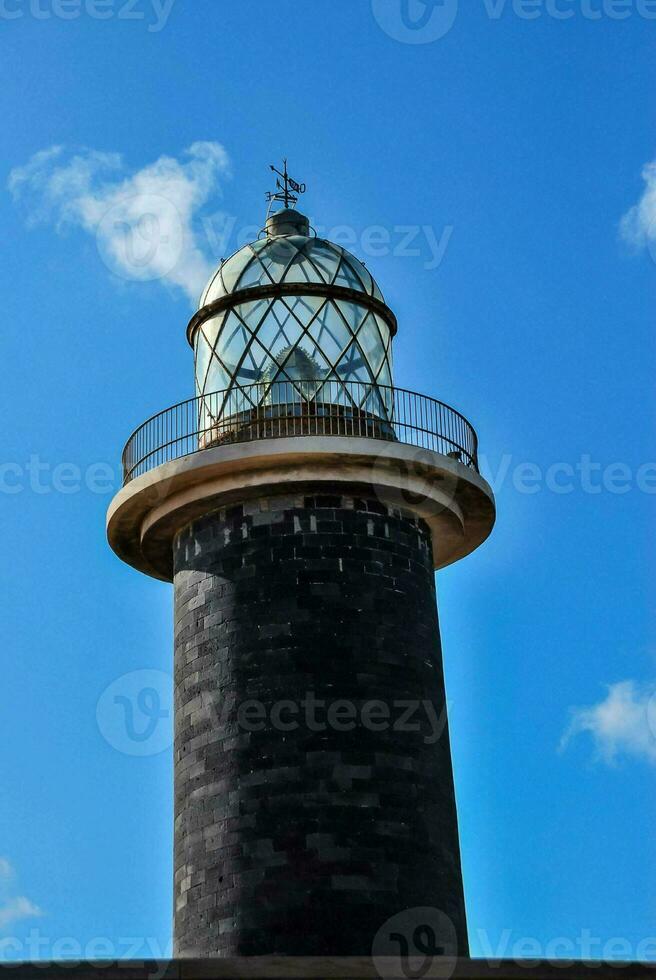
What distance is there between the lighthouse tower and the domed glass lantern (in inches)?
1.2

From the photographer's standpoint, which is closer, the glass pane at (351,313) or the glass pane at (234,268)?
the glass pane at (351,313)

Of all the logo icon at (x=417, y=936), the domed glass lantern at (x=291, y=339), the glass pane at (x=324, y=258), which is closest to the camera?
the logo icon at (x=417, y=936)

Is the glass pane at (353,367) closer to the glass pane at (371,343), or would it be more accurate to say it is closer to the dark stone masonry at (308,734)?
the glass pane at (371,343)

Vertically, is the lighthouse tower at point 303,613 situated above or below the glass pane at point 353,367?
below

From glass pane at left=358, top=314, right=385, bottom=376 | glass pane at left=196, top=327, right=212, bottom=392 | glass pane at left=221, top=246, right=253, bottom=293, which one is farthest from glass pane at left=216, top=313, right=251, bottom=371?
glass pane at left=358, top=314, right=385, bottom=376

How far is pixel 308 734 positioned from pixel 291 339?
17.5ft

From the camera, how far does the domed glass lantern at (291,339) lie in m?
19.2

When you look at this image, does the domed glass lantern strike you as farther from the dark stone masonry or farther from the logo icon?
the logo icon

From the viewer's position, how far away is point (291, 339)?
64.1 feet

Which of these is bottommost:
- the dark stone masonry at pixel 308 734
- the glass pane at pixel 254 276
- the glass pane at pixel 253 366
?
the dark stone masonry at pixel 308 734

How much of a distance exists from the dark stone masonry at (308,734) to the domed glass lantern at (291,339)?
1.56 meters

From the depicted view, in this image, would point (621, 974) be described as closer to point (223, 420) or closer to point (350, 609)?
point (350, 609)

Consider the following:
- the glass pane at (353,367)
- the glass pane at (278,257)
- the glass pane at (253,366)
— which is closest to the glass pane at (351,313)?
the glass pane at (353,367)

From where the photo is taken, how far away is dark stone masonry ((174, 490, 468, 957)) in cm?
1631
